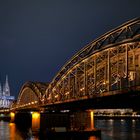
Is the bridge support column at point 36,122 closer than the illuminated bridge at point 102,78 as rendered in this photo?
No

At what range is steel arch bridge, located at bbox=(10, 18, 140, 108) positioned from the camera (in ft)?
186

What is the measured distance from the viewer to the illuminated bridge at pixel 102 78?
5497 cm

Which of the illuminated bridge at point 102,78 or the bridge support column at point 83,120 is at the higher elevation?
the illuminated bridge at point 102,78

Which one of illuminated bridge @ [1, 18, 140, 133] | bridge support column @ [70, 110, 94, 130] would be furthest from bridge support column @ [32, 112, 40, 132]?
bridge support column @ [70, 110, 94, 130]

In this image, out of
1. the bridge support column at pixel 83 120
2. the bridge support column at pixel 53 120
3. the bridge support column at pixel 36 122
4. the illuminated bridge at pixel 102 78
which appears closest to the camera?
the illuminated bridge at pixel 102 78

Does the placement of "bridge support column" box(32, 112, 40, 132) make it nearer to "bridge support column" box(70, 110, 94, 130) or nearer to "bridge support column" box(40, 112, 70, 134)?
A: "bridge support column" box(40, 112, 70, 134)

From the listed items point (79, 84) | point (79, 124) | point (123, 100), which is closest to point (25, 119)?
point (79, 124)

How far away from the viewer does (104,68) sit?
3000 inches

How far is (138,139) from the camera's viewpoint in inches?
3364

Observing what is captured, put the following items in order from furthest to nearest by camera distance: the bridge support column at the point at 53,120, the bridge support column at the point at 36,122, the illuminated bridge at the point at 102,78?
the bridge support column at the point at 36,122, the bridge support column at the point at 53,120, the illuminated bridge at the point at 102,78

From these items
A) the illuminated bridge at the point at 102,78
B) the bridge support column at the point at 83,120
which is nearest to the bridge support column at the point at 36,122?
the illuminated bridge at the point at 102,78

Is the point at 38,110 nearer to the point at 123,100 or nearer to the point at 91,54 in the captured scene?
the point at 91,54

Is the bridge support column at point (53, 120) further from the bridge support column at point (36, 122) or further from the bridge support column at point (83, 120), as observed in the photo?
the bridge support column at point (83, 120)

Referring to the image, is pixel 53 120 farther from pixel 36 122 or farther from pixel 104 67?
pixel 104 67
